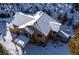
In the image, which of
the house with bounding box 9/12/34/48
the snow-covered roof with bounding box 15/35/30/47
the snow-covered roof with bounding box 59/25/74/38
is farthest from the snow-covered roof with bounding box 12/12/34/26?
the snow-covered roof with bounding box 59/25/74/38

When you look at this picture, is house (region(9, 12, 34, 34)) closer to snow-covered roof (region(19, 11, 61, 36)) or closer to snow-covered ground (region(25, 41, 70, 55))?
snow-covered roof (region(19, 11, 61, 36))

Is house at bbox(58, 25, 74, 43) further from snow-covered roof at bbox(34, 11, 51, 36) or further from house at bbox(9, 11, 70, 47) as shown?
snow-covered roof at bbox(34, 11, 51, 36)

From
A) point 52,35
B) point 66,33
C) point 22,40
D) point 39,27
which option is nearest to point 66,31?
point 66,33

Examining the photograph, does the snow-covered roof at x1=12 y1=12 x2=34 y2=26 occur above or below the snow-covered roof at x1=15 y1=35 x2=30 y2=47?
above

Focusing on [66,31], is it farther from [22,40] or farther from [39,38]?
[22,40]

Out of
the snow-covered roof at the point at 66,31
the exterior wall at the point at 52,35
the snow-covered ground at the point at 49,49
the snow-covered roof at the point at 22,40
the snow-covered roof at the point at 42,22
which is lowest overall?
the snow-covered ground at the point at 49,49

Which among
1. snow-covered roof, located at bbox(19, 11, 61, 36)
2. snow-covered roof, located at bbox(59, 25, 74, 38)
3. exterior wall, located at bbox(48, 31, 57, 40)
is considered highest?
snow-covered roof, located at bbox(19, 11, 61, 36)

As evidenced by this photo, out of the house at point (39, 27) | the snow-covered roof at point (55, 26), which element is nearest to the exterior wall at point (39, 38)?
the house at point (39, 27)

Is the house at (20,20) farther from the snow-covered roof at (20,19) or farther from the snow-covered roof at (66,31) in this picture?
the snow-covered roof at (66,31)

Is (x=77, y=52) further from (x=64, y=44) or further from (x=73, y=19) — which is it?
(x=73, y=19)
